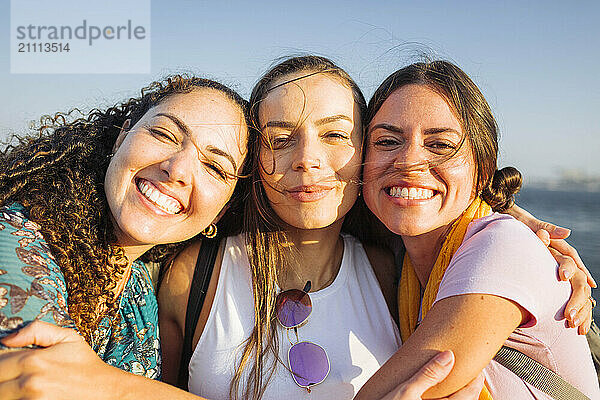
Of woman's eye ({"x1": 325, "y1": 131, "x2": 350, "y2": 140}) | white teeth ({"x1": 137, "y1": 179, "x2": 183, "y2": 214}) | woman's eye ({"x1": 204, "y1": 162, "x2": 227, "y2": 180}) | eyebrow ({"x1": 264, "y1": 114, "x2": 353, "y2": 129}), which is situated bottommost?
white teeth ({"x1": 137, "y1": 179, "x2": 183, "y2": 214})

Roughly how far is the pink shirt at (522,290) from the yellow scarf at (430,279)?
13 cm

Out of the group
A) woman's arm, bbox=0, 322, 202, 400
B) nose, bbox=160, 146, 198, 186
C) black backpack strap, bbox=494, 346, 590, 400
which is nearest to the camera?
woman's arm, bbox=0, 322, 202, 400

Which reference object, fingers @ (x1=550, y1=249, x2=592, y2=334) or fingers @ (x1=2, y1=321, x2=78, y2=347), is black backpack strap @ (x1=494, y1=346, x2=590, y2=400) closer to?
fingers @ (x1=550, y1=249, x2=592, y2=334)

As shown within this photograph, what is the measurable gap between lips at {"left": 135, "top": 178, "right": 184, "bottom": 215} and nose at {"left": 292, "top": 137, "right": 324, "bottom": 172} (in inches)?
28.0

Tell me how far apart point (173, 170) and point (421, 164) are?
1.37 meters

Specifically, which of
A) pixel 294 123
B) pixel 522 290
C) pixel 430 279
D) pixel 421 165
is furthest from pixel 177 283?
pixel 522 290

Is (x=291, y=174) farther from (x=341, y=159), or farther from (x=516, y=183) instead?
(x=516, y=183)

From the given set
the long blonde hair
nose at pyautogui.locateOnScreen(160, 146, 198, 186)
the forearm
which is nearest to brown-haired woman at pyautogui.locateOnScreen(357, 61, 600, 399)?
the long blonde hair

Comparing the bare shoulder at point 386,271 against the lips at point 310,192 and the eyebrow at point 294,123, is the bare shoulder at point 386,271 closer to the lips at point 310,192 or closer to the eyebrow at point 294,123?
the lips at point 310,192

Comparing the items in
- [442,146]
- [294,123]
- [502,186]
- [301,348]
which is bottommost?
[301,348]

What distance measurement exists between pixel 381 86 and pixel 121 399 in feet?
7.67

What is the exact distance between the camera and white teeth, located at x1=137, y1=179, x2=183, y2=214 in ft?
9.41

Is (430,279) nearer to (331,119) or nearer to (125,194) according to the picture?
(331,119)

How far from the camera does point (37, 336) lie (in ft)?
6.86
